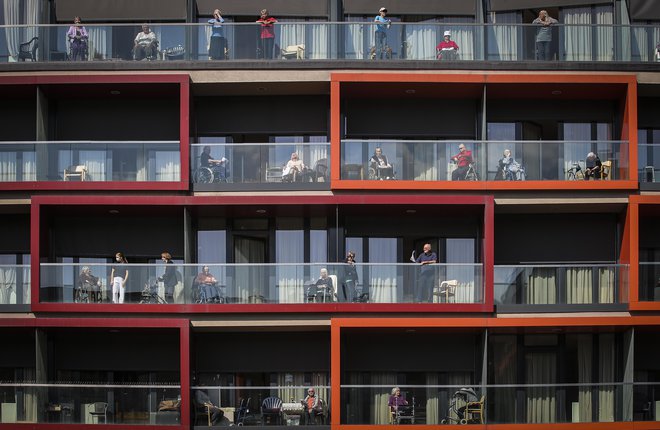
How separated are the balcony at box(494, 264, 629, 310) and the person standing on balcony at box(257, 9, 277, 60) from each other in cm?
876

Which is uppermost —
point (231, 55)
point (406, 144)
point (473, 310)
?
point (231, 55)

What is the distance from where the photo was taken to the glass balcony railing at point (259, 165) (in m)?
33.8

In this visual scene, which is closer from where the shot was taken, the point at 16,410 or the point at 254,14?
the point at 16,410

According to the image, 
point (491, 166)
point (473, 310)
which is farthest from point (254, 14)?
point (473, 310)

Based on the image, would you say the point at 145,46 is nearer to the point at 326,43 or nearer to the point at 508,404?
the point at 326,43

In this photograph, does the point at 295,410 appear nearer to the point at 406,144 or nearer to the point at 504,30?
the point at 406,144

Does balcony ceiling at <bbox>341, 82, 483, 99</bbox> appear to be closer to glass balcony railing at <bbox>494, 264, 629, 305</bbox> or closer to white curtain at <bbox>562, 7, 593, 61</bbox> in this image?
white curtain at <bbox>562, 7, 593, 61</bbox>

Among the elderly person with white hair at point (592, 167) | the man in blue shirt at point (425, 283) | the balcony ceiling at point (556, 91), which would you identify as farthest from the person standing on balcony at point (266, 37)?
the elderly person with white hair at point (592, 167)

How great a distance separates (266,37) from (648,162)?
36.8ft

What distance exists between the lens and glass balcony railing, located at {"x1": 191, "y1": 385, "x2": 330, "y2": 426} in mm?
32531

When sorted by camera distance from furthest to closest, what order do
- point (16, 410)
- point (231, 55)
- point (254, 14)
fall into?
point (254, 14)
point (231, 55)
point (16, 410)

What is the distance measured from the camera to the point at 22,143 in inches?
1329

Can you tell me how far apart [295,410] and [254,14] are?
12270 mm

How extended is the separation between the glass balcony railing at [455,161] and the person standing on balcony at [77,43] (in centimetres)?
779
